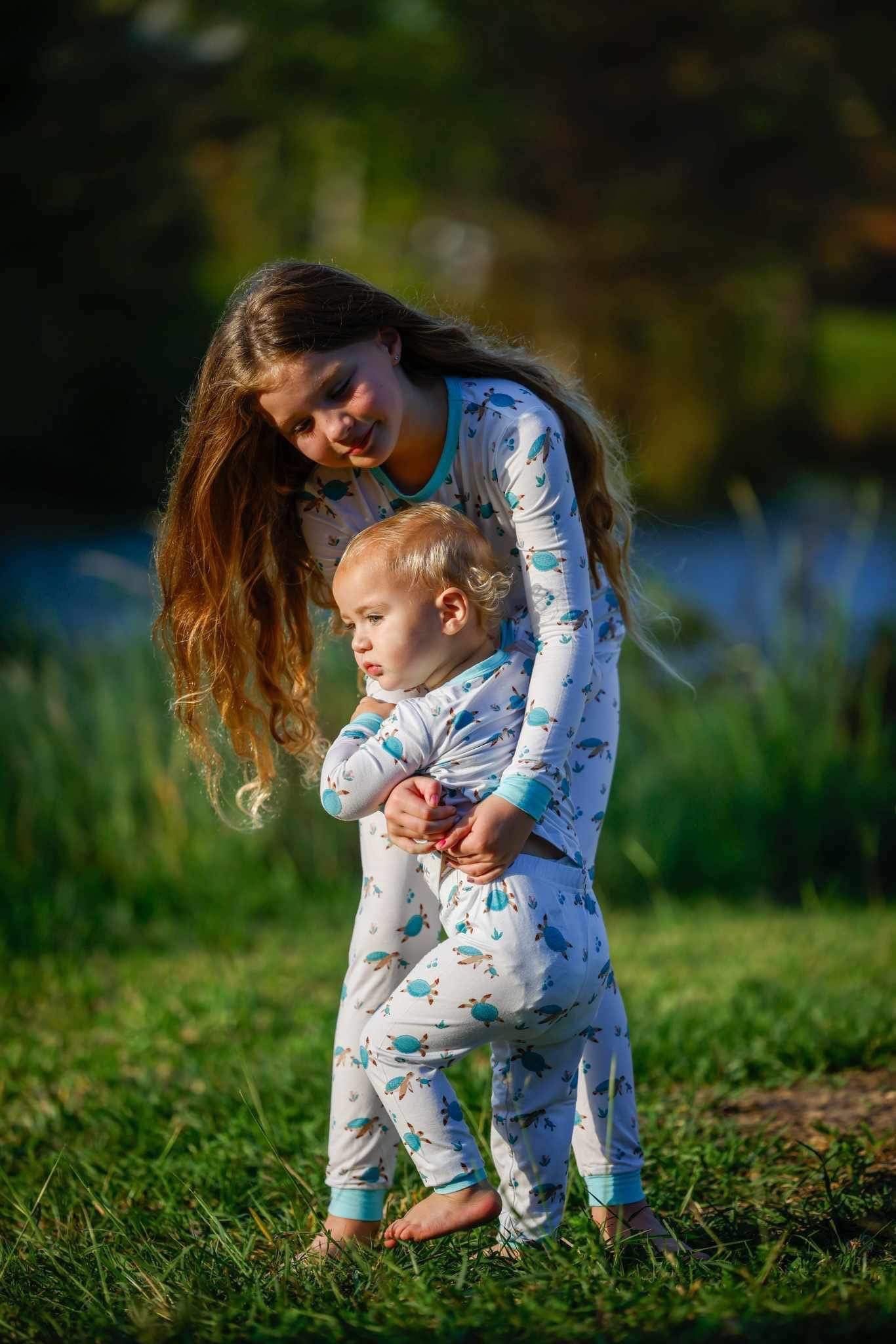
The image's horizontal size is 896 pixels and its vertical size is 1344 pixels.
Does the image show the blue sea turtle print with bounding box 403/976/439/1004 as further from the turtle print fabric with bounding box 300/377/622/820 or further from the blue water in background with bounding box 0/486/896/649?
the blue water in background with bounding box 0/486/896/649

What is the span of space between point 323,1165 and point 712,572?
780 centimetres

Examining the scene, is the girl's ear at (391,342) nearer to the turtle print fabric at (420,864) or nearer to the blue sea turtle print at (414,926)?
the turtle print fabric at (420,864)

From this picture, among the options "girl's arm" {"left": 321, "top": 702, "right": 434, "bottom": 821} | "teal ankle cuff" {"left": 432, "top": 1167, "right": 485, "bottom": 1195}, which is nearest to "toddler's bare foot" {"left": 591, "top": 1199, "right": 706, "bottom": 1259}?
"teal ankle cuff" {"left": 432, "top": 1167, "right": 485, "bottom": 1195}

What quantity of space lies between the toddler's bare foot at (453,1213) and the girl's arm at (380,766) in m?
0.58

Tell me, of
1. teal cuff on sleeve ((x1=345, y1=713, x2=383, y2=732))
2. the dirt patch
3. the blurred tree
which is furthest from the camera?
the blurred tree

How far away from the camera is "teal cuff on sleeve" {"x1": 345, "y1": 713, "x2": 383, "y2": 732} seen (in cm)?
221

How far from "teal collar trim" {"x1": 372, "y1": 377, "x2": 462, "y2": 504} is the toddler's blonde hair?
0.15m

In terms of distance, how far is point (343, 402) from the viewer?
2295mm

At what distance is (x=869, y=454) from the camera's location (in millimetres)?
11656

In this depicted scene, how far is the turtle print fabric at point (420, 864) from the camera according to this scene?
7.45 ft

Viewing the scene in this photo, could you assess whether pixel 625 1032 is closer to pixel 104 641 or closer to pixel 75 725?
pixel 75 725

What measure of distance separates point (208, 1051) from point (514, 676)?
190 centimetres

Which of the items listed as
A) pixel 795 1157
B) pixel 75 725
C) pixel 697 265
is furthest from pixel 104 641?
pixel 697 265

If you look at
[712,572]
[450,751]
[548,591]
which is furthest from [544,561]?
[712,572]
